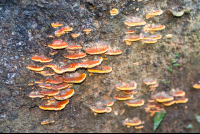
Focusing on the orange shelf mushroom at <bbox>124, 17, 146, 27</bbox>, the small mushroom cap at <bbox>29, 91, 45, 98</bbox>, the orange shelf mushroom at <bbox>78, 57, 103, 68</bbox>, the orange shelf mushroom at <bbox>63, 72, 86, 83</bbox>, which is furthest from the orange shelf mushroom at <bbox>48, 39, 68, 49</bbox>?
the orange shelf mushroom at <bbox>124, 17, 146, 27</bbox>

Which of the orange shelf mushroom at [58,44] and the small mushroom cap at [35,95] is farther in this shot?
the small mushroom cap at [35,95]

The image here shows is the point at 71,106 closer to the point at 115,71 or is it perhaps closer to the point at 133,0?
the point at 115,71

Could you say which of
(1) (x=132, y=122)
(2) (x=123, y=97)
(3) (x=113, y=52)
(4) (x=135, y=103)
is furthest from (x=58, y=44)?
(1) (x=132, y=122)

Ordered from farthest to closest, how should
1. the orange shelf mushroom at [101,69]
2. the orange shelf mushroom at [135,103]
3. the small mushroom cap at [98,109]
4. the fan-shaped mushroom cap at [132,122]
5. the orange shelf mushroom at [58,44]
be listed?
the fan-shaped mushroom cap at [132,122], the orange shelf mushroom at [135,103], the small mushroom cap at [98,109], the orange shelf mushroom at [101,69], the orange shelf mushroom at [58,44]

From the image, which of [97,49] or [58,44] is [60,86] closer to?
[58,44]

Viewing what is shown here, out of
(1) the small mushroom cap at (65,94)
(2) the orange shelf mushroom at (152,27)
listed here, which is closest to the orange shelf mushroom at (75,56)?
(1) the small mushroom cap at (65,94)

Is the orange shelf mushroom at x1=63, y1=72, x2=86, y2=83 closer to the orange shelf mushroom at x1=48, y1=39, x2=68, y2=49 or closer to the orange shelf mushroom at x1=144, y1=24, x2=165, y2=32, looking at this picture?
the orange shelf mushroom at x1=48, y1=39, x2=68, y2=49

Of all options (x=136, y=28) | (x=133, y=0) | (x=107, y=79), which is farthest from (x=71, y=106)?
(x=133, y=0)

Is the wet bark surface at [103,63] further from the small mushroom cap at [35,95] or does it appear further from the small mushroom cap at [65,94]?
the small mushroom cap at [65,94]
